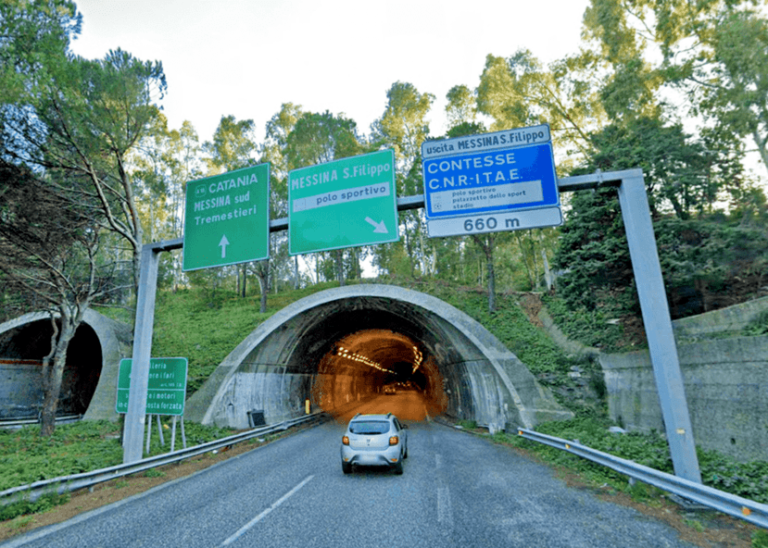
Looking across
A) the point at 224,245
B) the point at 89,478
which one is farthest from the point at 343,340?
the point at 89,478

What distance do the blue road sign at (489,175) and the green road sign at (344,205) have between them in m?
1.03

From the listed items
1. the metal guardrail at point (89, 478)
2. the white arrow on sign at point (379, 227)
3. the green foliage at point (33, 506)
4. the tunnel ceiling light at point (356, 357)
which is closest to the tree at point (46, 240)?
the metal guardrail at point (89, 478)

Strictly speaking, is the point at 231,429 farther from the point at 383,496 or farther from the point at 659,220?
the point at 659,220

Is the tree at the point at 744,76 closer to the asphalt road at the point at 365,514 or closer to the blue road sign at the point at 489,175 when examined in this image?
the blue road sign at the point at 489,175

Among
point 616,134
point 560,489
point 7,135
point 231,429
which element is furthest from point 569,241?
point 7,135

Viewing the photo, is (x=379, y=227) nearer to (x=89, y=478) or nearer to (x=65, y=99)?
(x=89, y=478)

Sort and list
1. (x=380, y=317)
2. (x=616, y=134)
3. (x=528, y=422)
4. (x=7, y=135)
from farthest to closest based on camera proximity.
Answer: (x=380, y=317), (x=616, y=134), (x=528, y=422), (x=7, y=135)

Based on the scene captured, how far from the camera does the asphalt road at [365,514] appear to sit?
19.7ft

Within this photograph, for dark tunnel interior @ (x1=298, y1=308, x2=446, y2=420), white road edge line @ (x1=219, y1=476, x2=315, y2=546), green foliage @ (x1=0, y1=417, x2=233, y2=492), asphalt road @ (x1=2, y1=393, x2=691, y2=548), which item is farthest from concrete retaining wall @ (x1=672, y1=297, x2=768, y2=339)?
green foliage @ (x1=0, y1=417, x2=233, y2=492)

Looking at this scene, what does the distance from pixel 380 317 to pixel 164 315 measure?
2179cm

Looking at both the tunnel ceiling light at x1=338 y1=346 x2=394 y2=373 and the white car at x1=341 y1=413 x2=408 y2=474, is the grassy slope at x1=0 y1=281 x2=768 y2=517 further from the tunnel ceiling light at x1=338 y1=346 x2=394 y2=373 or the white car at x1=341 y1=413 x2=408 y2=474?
the tunnel ceiling light at x1=338 y1=346 x2=394 y2=373

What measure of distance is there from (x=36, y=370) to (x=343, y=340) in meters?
19.8

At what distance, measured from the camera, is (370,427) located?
11023 millimetres

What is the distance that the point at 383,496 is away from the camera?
849 cm
